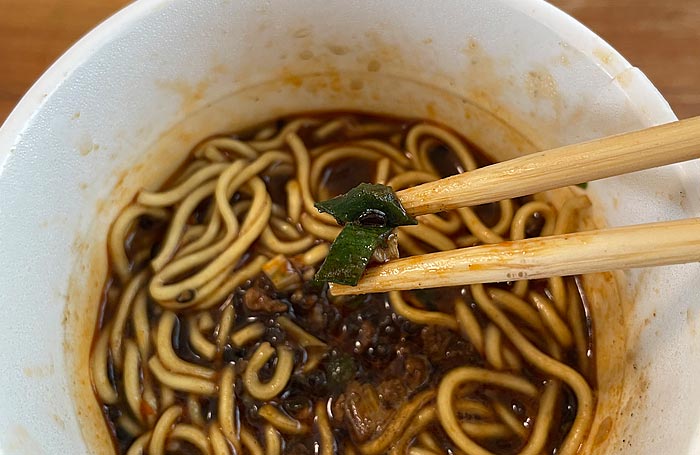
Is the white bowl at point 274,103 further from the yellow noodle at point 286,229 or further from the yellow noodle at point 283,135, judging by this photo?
the yellow noodle at point 286,229

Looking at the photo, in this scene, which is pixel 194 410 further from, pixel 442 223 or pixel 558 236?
pixel 558 236

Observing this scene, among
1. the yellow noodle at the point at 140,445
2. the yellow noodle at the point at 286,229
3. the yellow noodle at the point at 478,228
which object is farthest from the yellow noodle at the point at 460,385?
the yellow noodle at the point at 140,445

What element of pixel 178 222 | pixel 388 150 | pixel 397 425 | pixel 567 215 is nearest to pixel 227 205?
pixel 178 222

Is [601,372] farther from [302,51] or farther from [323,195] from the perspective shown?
[302,51]

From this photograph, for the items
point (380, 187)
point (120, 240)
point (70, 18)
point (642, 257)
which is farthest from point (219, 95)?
point (642, 257)

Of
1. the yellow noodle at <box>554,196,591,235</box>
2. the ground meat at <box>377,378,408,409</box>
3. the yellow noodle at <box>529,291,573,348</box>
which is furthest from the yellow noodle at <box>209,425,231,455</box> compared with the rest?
the yellow noodle at <box>554,196,591,235</box>

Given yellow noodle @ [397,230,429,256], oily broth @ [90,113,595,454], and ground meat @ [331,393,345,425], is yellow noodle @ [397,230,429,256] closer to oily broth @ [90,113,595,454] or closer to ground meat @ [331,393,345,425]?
oily broth @ [90,113,595,454]
